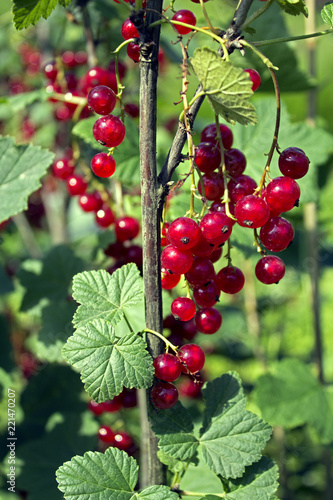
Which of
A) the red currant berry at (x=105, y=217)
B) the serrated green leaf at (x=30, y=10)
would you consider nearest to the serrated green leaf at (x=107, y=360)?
the serrated green leaf at (x=30, y=10)

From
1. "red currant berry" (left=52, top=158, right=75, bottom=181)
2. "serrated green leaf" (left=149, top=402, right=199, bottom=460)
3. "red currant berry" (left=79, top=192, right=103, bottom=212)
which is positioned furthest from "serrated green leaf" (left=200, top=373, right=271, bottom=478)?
"red currant berry" (left=52, top=158, right=75, bottom=181)

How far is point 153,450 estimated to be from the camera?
61 centimetres

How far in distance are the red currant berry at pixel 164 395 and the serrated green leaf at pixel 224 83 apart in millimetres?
314

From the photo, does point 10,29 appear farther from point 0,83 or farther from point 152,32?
point 152,32

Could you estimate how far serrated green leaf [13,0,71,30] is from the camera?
0.56 m

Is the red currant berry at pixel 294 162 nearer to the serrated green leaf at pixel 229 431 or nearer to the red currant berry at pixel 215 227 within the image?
the red currant berry at pixel 215 227

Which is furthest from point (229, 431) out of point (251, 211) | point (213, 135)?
point (213, 135)

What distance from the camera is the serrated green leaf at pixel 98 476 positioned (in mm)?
525

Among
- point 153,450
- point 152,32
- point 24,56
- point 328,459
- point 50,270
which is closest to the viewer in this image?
point 152,32

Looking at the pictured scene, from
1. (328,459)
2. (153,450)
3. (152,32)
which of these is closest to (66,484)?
(153,450)

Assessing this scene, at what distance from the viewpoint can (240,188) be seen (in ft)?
1.94

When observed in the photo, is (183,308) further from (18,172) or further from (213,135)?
(18,172)

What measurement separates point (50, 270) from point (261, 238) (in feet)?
2.09

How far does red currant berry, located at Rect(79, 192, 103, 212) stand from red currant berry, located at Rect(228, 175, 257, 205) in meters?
0.52
